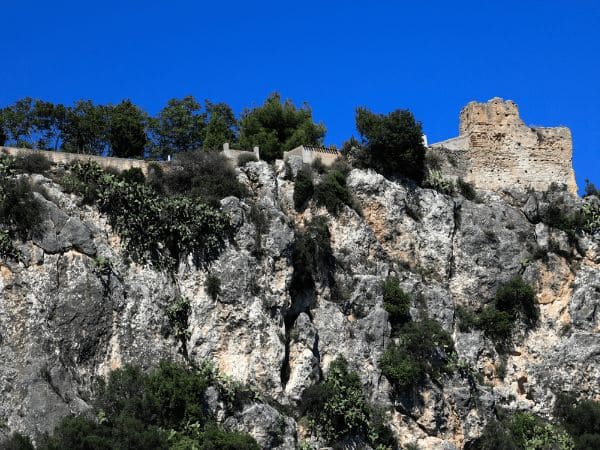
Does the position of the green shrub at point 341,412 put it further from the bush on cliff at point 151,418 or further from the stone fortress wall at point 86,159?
the stone fortress wall at point 86,159

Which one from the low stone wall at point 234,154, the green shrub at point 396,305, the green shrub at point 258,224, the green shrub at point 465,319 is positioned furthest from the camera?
the low stone wall at point 234,154

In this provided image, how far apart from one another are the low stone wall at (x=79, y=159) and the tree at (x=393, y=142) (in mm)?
8434

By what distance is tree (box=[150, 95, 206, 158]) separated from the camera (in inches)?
2023

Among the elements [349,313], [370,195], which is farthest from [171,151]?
[349,313]

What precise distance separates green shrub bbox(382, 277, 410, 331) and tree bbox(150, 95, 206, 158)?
16656 mm

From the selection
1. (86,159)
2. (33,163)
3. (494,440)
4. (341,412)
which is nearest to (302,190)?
(86,159)

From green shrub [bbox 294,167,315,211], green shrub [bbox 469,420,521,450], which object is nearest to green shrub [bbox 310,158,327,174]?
green shrub [bbox 294,167,315,211]

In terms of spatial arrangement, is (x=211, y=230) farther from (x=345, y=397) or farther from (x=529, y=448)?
(x=529, y=448)

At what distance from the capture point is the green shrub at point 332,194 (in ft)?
128

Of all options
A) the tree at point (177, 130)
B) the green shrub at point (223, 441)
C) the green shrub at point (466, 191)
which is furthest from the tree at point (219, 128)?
the green shrub at point (223, 441)

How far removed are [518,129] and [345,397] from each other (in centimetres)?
1526

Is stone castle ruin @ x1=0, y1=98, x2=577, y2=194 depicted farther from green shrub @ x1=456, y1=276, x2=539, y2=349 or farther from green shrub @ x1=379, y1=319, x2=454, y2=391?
green shrub @ x1=379, y1=319, x2=454, y2=391

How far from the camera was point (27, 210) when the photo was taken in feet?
110

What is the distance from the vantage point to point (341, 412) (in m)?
33.9
